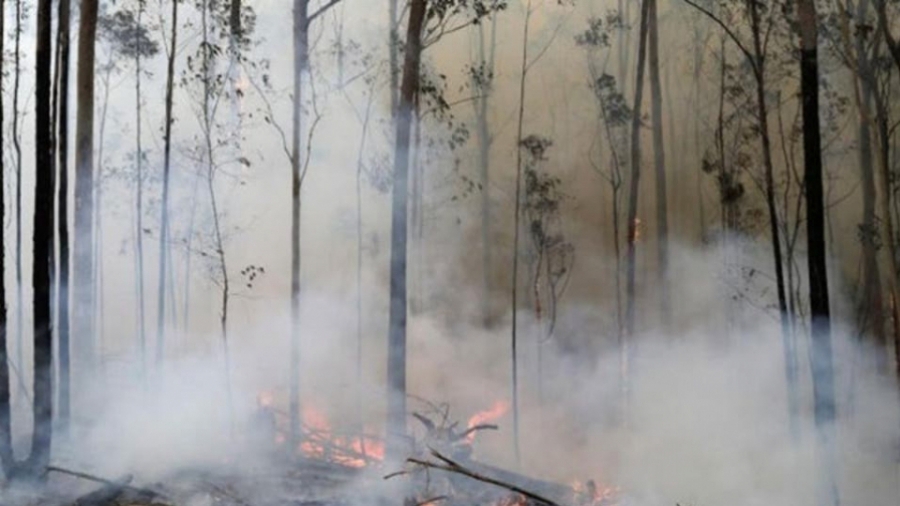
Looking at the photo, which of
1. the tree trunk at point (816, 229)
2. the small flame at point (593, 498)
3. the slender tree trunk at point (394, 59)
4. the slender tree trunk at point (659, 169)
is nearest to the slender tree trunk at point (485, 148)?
the slender tree trunk at point (394, 59)

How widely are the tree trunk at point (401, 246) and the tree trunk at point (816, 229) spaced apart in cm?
466

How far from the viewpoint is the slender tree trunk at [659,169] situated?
17266 mm

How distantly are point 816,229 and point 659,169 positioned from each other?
39.2 ft

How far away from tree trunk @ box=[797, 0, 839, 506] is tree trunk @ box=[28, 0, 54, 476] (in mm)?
7530

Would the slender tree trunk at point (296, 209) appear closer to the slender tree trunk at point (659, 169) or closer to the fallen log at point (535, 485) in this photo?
the fallen log at point (535, 485)

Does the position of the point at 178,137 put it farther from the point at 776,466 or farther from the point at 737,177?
the point at 776,466

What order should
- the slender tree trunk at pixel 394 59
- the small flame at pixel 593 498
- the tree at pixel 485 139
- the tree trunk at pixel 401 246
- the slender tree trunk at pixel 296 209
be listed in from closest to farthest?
1. the small flame at pixel 593 498
2. the tree trunk at pixel 401 246
3. the slender tree trunk at pixel 296 209
4. the slender tree trunk at pixel 394 59
5. the tree at pixel 485 139

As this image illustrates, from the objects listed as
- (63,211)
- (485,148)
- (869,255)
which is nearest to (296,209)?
(63,211)

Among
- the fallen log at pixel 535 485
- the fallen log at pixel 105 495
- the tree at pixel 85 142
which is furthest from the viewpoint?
the tree at pixel 85 142

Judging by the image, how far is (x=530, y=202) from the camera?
19156mm

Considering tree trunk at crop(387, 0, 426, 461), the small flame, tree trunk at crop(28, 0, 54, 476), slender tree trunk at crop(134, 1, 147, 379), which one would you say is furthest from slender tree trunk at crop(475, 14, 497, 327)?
tree trunk at crop(28, 0, 54, 476)

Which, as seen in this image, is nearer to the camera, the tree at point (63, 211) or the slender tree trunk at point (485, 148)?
the tree at point (63, 211)

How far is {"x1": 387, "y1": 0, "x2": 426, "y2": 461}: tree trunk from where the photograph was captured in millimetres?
9367

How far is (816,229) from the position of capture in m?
7.65
